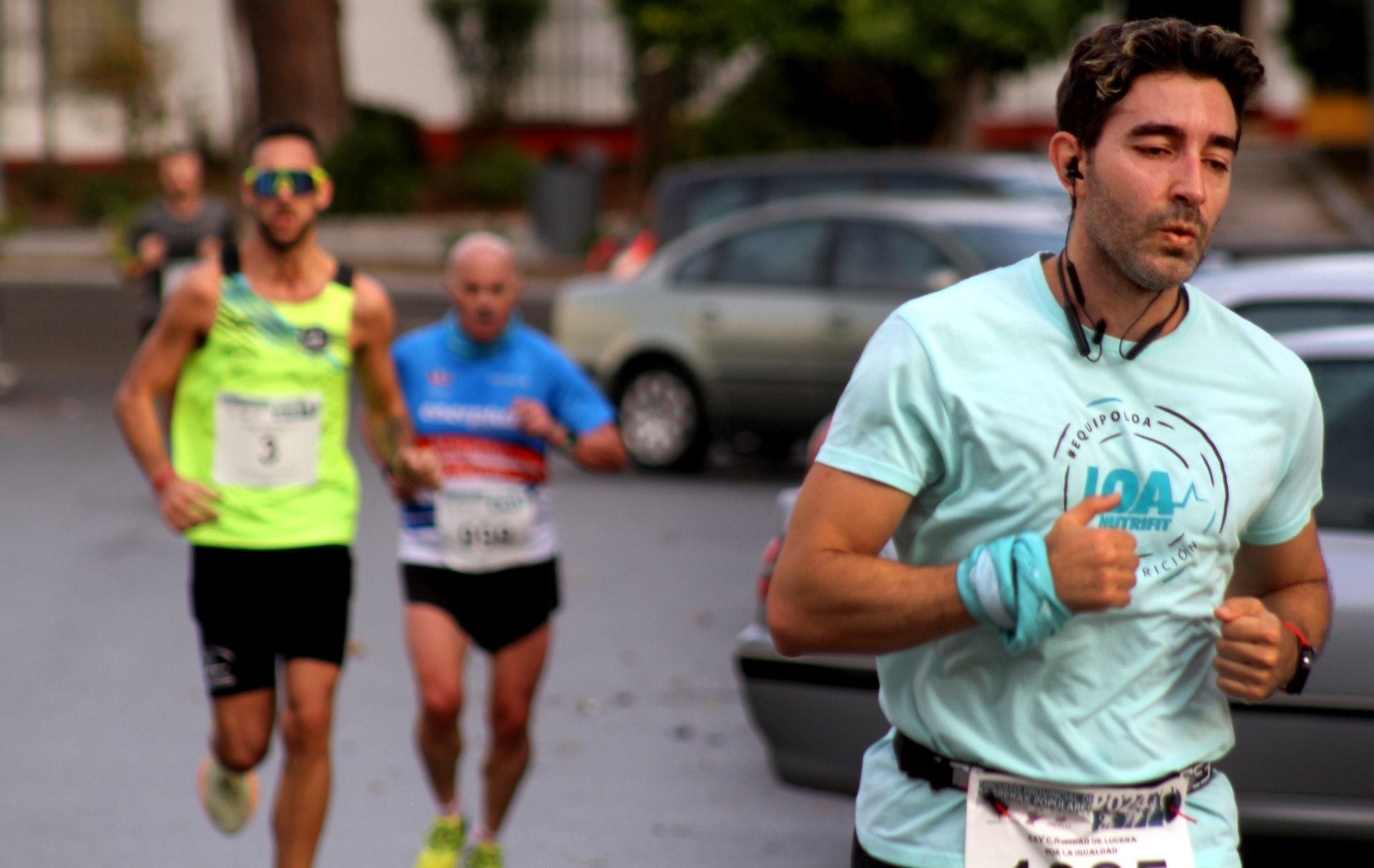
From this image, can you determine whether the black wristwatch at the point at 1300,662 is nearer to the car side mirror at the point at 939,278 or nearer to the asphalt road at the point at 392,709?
the asphalt road at the point at 392,709

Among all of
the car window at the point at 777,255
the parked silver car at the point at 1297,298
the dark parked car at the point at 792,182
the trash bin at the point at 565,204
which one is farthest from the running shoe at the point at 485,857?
the trash bin at the point at 565,204

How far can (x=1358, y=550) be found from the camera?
189 inches

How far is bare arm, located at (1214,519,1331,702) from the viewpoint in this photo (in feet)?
8.20

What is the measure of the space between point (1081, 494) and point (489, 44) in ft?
137

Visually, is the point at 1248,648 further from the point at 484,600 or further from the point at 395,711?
the point at 395,711

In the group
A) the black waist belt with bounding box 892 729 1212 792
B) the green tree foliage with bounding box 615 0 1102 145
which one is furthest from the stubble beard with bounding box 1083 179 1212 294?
the green tree foliage with bounding box 615 0 1102 145

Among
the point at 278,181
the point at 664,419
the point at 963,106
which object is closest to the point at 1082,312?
the point at 278,181

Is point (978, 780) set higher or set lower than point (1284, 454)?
lower

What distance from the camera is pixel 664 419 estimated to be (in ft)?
41.8

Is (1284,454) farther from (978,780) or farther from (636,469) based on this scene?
(636,469)

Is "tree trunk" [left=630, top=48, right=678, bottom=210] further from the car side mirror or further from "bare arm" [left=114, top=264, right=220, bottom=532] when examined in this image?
"bare arm" [left=114, top=264, right=220, bottom=532]

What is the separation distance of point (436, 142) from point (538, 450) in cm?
3850

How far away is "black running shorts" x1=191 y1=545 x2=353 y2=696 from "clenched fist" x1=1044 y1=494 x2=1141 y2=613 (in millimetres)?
3093

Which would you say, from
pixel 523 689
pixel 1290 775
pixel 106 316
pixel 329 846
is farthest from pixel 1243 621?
pixel 106 316
